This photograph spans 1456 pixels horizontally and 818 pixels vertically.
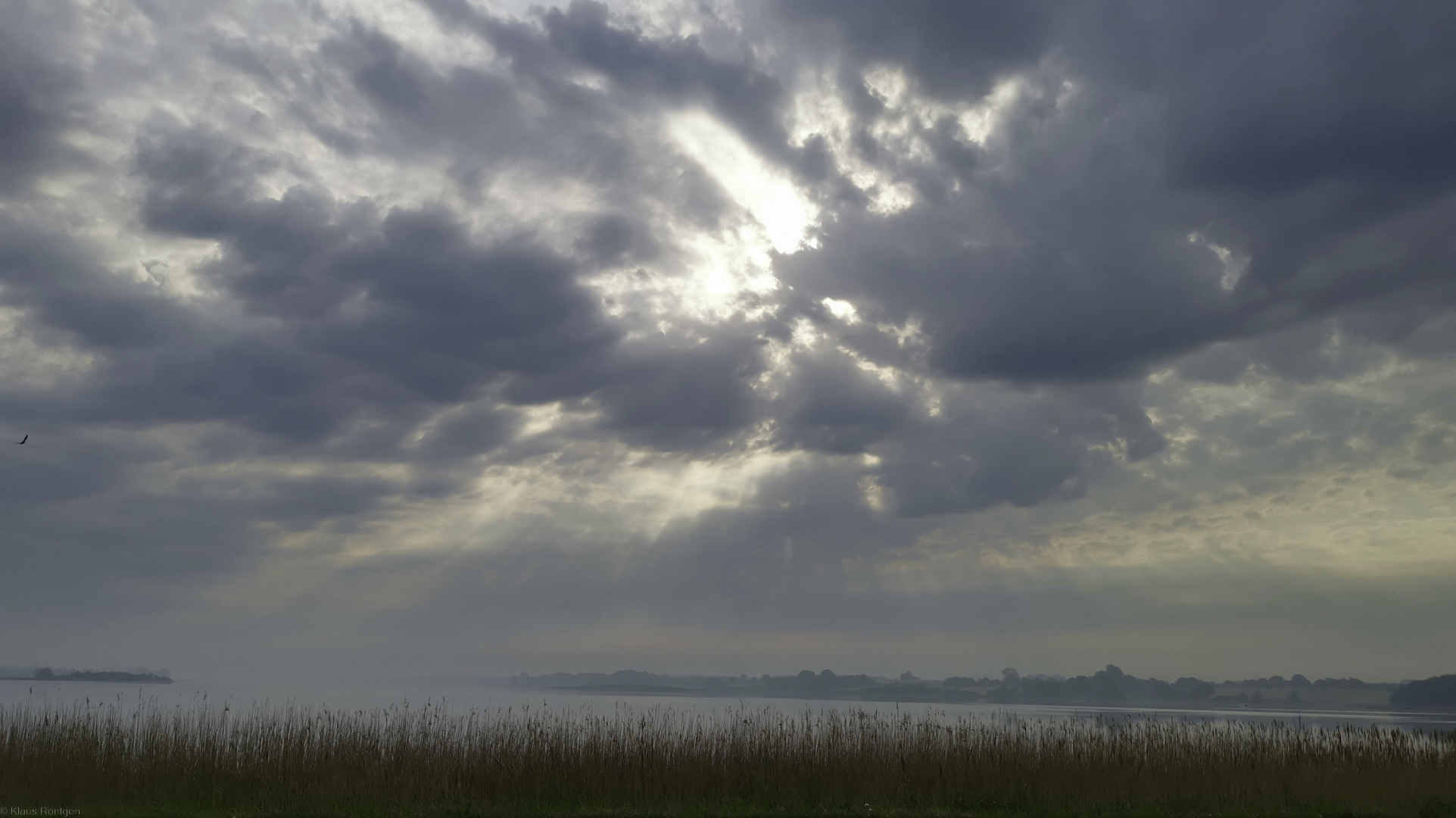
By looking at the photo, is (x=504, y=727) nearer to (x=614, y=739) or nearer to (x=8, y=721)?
(x=614, y=739)

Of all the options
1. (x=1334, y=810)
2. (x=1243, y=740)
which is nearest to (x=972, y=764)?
(x=1334, y=810)

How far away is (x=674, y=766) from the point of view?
20625mm

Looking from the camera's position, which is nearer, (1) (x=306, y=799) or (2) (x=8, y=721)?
(1) (x=306, y=799)

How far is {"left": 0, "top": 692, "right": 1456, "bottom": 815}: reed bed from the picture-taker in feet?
61.6

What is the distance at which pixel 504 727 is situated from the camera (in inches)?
927

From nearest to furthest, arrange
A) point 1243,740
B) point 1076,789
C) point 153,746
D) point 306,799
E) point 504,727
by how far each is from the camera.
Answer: point 306,799 → point 1076,789 → point 153,746 → point 504,727 → point 1243,740

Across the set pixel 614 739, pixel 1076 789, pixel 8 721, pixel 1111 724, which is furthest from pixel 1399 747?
pixel 8 721

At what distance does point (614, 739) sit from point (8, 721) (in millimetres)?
19905

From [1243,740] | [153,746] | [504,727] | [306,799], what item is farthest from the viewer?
[1243,740]

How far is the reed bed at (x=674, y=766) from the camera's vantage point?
18766 millimetres

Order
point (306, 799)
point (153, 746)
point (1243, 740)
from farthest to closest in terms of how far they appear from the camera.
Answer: point (1243, 740) < point (153, 746) < point (306, 799)

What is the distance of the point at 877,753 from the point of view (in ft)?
72.4

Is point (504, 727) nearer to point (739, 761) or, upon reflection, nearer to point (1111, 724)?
point (739, 761)

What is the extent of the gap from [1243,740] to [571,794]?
19727 mm
